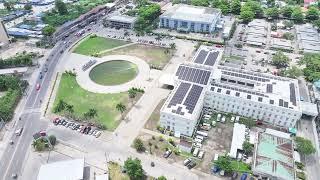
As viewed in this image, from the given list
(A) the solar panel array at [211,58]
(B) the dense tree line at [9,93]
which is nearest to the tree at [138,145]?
(A) the solar panel array at [211,58]

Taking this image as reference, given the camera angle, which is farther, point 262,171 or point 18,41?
point 18,41

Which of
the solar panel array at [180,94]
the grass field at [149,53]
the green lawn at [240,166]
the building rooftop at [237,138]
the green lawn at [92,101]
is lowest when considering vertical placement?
the green lawn at [240,166]

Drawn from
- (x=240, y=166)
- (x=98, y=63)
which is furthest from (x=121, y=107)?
(x=98, y=63)

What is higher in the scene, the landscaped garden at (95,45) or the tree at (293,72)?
the landscaped garden at (95,45)

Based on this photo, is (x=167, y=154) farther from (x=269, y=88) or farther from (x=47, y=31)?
(x=47, y=31)

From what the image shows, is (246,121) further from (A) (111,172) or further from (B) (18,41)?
(B) (18,41)

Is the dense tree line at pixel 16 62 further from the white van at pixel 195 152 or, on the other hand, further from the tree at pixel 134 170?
the white van at pixel 195 152

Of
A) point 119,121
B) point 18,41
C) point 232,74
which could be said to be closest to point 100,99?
point 119,121
